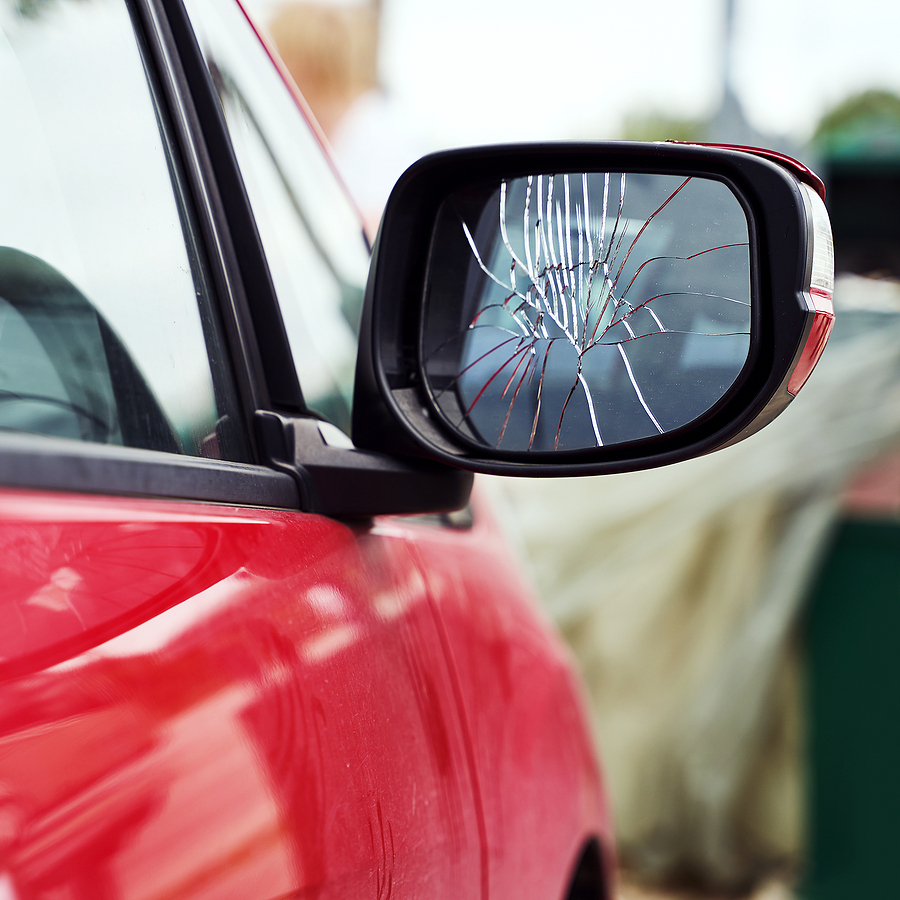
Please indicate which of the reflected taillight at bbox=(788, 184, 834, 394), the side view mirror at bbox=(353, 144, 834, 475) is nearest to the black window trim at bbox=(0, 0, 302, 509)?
the side view mirror at bbox=(353, 144, 834, 475)

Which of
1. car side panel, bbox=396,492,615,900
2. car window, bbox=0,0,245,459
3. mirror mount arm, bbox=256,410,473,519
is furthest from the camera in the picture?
car side panel, bbox=396,492,615,900

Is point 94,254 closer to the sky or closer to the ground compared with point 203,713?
closer to the sky

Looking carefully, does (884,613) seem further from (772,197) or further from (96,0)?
(96,0)

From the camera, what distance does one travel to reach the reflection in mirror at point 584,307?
0.89 meters

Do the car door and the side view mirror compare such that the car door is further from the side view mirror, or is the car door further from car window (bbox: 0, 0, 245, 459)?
the side view mirror

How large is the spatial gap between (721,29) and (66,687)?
17.2 ft

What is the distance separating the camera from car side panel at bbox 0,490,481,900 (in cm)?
56

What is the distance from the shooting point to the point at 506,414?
972 mm

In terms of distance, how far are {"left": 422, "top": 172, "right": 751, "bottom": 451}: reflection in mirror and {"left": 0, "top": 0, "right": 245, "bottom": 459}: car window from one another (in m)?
0.24

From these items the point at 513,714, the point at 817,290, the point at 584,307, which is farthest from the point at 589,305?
the point at 513,714

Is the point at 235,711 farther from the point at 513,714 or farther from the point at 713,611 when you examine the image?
the point at 713,611

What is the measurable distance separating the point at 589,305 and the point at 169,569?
17.6 inches

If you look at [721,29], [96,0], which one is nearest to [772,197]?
[96,0]

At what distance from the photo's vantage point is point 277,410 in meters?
1.01
